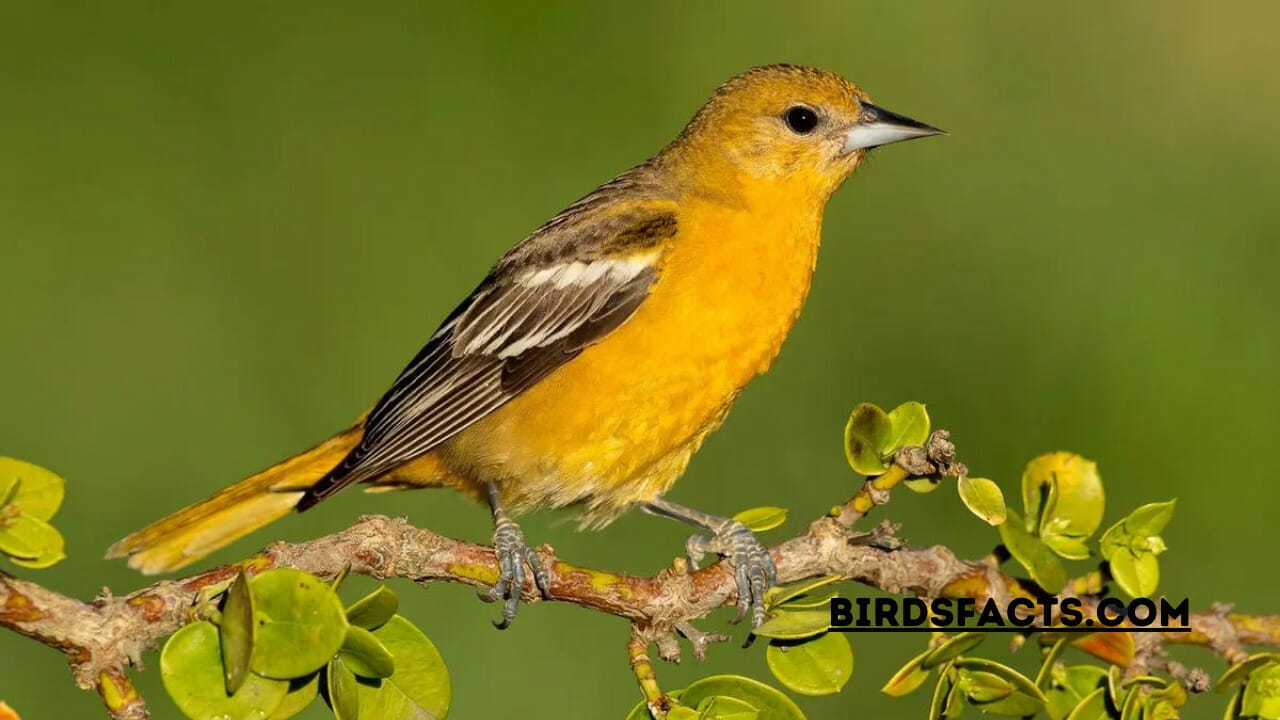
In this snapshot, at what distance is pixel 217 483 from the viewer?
4160mm

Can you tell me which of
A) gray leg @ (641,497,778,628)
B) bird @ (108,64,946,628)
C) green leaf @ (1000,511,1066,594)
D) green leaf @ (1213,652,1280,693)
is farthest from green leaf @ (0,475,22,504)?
green leaf @ (1213,652,1280,693)

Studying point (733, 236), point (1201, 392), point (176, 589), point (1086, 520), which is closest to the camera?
point (176, 589)

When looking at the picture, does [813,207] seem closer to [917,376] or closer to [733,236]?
[733,236]

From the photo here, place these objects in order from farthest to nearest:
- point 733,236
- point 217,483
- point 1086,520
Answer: point 217,483 → point 733,236 → point 1086,520

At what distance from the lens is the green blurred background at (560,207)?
4.12m

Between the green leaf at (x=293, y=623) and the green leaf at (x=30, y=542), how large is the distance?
1.05 ft

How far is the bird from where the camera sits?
3.37 m

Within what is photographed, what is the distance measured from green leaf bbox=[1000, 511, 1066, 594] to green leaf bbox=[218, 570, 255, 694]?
1.11m

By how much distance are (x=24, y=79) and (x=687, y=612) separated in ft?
10.6

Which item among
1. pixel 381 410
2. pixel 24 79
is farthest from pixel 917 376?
pixel 24 79

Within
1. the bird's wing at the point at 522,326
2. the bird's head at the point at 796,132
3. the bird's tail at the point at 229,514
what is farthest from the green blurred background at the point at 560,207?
the bird's head at the point at 796,132

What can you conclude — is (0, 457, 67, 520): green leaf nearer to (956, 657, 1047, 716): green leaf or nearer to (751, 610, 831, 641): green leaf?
(751, 610, 831, 641): green leaf

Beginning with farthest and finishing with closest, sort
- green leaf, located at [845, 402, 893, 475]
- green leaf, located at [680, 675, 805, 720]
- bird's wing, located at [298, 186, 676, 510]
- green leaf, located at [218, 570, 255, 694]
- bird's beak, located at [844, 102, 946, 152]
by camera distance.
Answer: bird's beak, located at [844, 102, 946, 152] < bird's wing, located at [298, 186, 676, 510] < green leaf, located at [845, 402, 893, 475] < green leaf, located at [680, 675, 805, 720] < green leaf, located at [218, 570, 255, 694]

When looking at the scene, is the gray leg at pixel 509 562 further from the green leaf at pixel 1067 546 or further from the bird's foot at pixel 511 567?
the green leaf at pixel 1067 546
